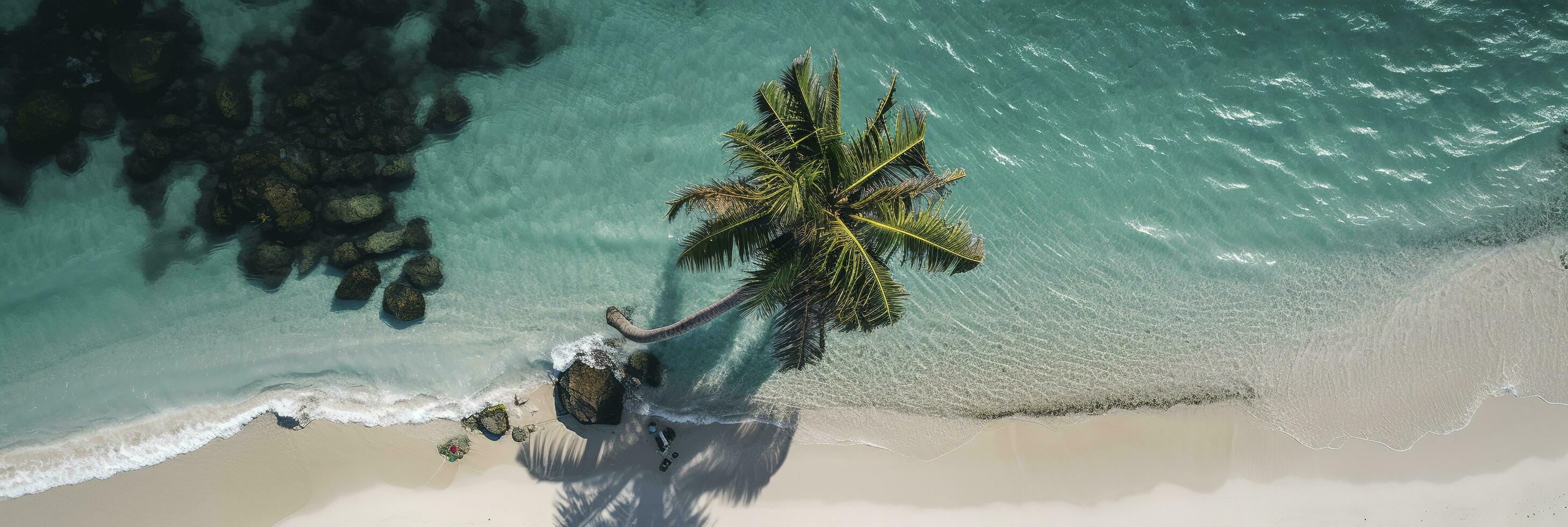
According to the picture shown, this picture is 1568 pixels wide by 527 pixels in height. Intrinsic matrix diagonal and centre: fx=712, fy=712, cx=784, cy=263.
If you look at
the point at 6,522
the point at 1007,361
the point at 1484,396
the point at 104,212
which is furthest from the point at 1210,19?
the point at 6,522

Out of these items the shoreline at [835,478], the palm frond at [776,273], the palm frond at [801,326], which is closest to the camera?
the palm frond at [776,273]

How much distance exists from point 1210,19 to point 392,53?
17.1 metres

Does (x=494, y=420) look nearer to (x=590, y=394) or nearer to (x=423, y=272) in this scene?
(x=590, y=394)

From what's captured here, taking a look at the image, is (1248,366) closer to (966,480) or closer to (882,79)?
(966,480)

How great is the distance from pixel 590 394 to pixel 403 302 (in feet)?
14.1

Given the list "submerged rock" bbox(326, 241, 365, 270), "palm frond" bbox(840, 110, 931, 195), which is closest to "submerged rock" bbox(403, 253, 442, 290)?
"submerged rock" bbox(326, 241, 365, 270)

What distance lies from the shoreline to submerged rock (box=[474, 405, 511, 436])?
38 centimetres

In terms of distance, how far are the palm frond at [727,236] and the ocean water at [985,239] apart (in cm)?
528

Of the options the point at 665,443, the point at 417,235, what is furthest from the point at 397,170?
the point at 665,443

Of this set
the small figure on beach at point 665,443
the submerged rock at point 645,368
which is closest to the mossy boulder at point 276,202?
the submerged rock at point 645,368

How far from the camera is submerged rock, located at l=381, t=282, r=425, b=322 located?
46.1 feet

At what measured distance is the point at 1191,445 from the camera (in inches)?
559

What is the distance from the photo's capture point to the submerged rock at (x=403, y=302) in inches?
554

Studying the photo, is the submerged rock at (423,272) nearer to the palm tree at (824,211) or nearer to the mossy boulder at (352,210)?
the mossy boulder at (352,210)
